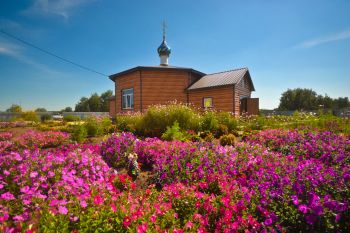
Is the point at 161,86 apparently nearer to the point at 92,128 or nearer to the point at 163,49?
the point at 163,49

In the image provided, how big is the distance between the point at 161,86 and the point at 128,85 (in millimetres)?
3361

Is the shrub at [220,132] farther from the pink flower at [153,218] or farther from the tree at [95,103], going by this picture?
the tree at [95,103]

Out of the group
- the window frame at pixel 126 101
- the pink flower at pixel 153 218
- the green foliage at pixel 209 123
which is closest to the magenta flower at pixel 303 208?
the pink flower at pixel 153 218

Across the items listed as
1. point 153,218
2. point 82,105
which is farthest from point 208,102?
point 82,105

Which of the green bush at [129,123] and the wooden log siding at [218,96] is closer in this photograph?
the green bush at [129,123]

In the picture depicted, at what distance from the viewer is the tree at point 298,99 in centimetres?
6531

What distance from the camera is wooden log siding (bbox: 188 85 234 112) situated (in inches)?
661

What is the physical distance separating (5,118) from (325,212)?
129 ft

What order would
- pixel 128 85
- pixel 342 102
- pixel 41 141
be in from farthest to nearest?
pixel 342 102 → pixel 128 85 → pixel 41 141

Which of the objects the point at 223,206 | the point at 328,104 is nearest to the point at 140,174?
the point at 223,206

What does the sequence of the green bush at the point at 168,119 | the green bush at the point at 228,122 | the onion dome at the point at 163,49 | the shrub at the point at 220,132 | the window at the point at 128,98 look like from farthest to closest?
the onion dome at the point at 163,49 → the window at the point at 128,98 → the green bush at the point at 228,122 → the green bush at the point at 168,119 → the shrub at the point at 220,132

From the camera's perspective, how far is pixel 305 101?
65.6 m

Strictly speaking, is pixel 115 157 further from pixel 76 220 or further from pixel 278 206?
pixel 278 206

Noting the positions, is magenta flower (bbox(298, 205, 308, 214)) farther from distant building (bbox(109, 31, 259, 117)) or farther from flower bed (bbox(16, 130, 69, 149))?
distant building (bbox(109, 31, 259, 117))
